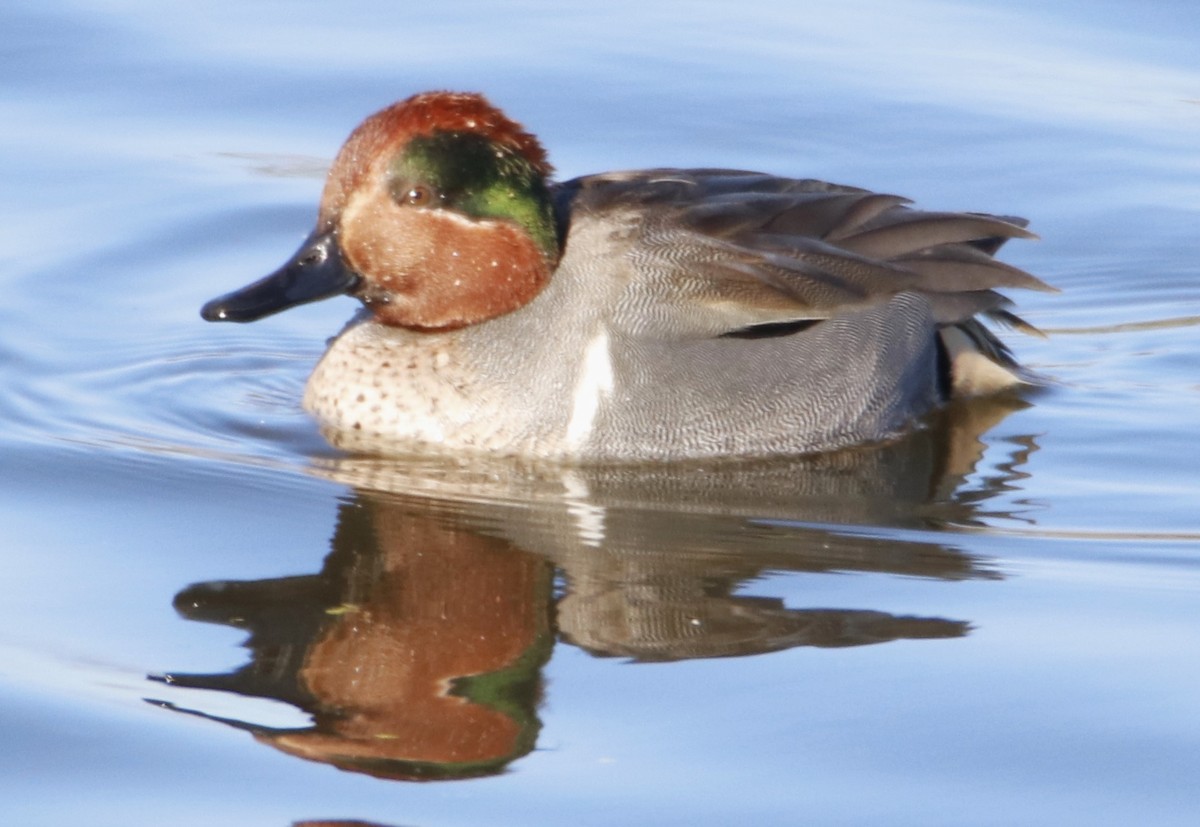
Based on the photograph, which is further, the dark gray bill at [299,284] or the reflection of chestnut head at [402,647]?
the dark gray bill at [299,284]

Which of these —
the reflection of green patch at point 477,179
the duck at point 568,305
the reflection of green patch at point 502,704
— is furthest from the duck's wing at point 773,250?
the reflection of green patch at point 502,704

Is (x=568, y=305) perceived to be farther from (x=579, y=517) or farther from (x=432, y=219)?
Result: (x=579, y=517)

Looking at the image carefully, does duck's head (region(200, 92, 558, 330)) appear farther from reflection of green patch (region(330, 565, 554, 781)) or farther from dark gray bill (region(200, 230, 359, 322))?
reflection of green patch (region(330, 565, 554, 781))

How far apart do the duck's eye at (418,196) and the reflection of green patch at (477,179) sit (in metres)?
0.01

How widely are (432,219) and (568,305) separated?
0.52 m

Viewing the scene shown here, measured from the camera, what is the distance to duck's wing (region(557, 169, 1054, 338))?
21.9 feet

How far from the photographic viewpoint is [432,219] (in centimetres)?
671

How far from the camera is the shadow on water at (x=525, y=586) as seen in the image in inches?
192

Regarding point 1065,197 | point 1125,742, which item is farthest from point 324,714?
point 1065,197

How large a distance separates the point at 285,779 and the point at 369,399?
2.47m

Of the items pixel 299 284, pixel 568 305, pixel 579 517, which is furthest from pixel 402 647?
pixel 299 284

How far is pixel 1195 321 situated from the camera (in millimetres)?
8344

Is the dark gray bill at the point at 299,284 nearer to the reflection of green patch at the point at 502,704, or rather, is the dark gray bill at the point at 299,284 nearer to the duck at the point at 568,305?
the duck at the point at 568,305

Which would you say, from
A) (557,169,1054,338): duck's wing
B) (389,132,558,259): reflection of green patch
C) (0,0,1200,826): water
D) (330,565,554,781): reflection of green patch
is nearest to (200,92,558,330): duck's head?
(389,132,558,259): reflection of green patch
